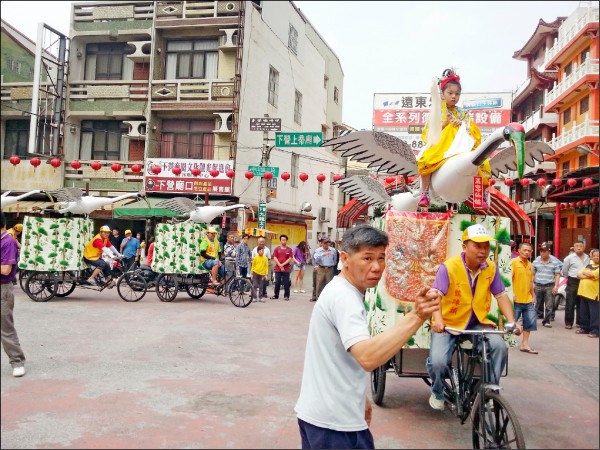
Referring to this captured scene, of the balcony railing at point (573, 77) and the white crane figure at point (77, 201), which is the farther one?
the white crane figure at point (77, 201)

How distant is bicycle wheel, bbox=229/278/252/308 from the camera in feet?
32.0

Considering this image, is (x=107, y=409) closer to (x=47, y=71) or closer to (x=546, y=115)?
(x=47, y=71)

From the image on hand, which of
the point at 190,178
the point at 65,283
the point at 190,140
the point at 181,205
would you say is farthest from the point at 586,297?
the point at 190,140

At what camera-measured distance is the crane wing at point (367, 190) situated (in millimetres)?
4520

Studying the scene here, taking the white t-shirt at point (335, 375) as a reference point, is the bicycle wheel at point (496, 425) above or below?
below

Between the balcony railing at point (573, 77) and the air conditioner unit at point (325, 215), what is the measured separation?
61.1ft

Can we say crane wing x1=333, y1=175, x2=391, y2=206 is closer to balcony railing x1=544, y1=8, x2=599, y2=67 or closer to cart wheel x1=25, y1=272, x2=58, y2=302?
balcony railing x1=544, y1=8, x2=599, y2=67

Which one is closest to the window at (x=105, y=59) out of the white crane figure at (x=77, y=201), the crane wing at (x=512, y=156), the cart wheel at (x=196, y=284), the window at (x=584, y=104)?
the crane wing at (x=512, y=156)

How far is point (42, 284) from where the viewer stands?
30.7 ft

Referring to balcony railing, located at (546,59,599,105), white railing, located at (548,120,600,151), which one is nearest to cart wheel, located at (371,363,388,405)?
white railing, located at (548,120,600,151)

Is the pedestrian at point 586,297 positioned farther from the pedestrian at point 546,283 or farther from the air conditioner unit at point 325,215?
the air conditioner unit at point 325,215

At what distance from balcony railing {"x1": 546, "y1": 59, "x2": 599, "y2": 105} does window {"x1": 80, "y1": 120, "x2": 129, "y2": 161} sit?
9.16 metres

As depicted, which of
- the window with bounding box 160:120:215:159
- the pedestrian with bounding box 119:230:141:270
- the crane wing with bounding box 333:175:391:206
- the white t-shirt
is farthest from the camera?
the window with bounding box 160:120:215:159

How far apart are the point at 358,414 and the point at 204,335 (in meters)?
5.24
